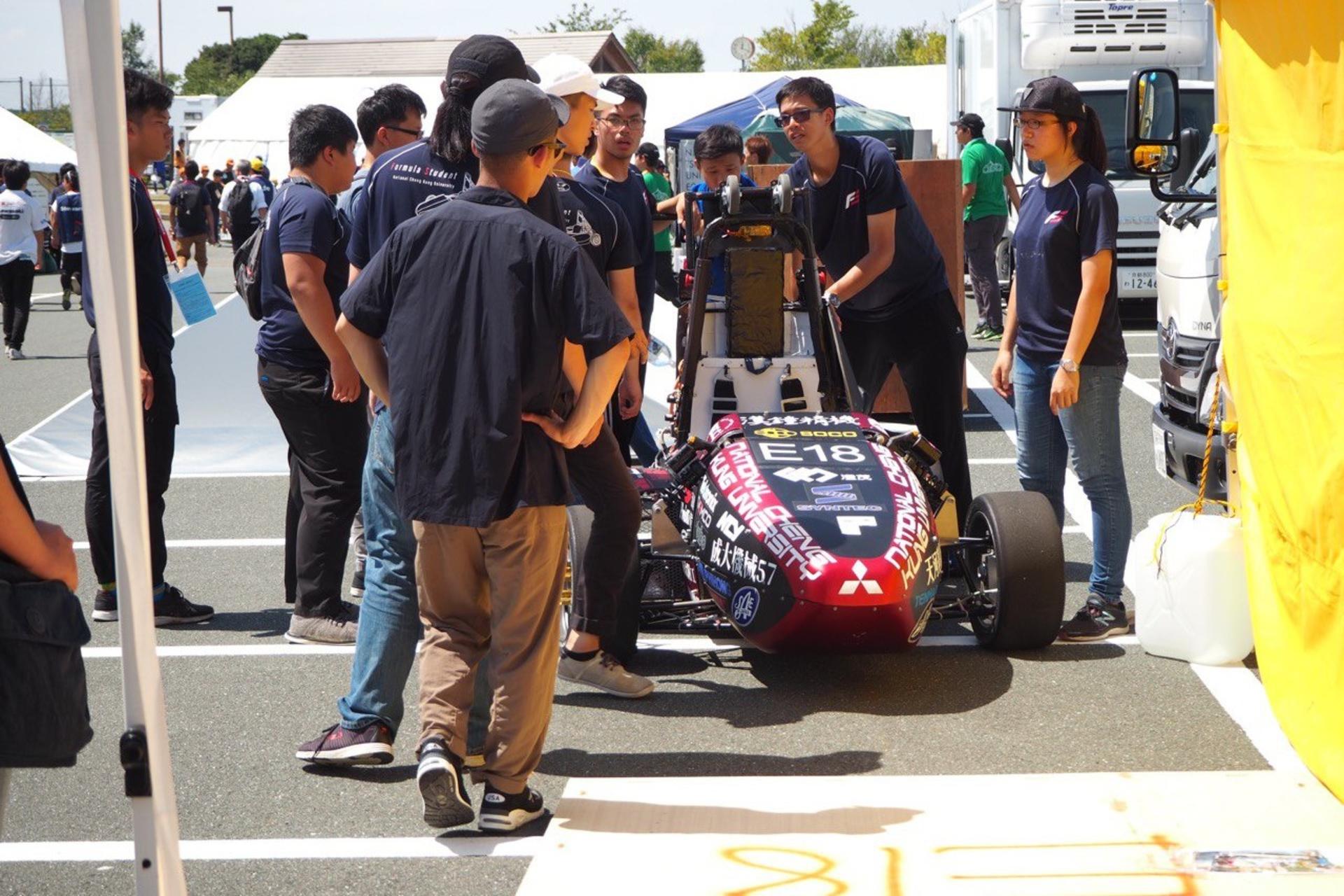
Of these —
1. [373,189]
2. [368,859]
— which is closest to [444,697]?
[368,859]

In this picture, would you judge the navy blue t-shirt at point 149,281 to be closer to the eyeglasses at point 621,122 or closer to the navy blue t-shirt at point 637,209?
the navy blue t-shirt at point 637,209

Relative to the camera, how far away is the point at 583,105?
5.30 meters

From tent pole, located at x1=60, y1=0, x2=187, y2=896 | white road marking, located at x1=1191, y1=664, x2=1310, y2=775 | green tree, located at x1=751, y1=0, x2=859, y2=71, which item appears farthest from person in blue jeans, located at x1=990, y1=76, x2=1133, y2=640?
green tree, located at x1=751, y1=0, x2=859, y2=71

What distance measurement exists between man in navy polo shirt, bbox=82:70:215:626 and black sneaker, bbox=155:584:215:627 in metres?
0.01

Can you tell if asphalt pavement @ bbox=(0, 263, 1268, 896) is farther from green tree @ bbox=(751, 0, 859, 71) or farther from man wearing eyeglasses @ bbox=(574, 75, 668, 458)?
green tree @ bbox=(751, 0, 859, 71)

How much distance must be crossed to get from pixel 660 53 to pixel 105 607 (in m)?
99.8

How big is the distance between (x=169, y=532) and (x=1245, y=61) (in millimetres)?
5533

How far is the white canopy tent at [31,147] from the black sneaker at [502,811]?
20930 mm

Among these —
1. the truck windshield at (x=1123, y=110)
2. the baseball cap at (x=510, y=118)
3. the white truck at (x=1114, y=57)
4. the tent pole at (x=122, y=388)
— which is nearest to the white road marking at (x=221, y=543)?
the baseball cap at (x=510, y=118)

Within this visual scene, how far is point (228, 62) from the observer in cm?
11512

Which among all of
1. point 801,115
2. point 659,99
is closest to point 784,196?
point 801,115

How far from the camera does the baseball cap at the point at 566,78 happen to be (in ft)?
17.1

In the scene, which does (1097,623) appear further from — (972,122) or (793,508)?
(972,122)

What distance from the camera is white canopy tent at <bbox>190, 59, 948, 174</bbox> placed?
95.9 ft
